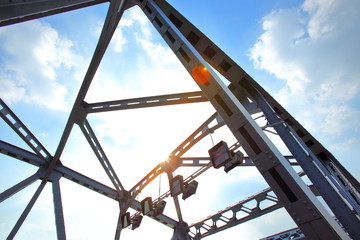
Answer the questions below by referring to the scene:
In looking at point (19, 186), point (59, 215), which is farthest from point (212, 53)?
point (19, 186)

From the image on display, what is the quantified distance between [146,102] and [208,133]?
3.26 m

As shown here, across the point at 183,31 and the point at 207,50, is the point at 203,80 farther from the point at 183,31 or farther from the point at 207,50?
the point at 183,31

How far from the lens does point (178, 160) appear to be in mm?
10570

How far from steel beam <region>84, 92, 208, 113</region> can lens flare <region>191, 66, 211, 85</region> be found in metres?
2.57

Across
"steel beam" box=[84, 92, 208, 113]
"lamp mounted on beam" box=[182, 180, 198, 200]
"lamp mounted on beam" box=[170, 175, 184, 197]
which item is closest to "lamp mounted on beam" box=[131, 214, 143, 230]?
"lamp mounted on beam" box=[170, 175, 184, 197]

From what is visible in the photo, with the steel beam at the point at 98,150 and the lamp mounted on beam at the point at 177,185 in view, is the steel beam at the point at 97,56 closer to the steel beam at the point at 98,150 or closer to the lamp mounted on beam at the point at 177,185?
the steel beam at the point at 98,150

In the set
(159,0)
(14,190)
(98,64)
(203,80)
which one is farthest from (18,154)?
(203,80)

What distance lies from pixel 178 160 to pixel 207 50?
280 inches

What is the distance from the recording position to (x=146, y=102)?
6891 mm

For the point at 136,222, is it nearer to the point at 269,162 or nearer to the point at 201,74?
the point at 201,74

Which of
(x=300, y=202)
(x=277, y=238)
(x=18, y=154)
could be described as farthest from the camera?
(x=277, y=238)

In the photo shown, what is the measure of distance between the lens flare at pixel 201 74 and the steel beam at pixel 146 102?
8.44 ft

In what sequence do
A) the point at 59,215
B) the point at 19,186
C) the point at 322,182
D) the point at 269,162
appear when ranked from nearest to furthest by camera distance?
the point at 269,162 → the point at 322,182 → the point at 19,186 → the point at 59,215

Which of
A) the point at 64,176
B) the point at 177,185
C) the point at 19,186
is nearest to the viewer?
the point at 19,186
